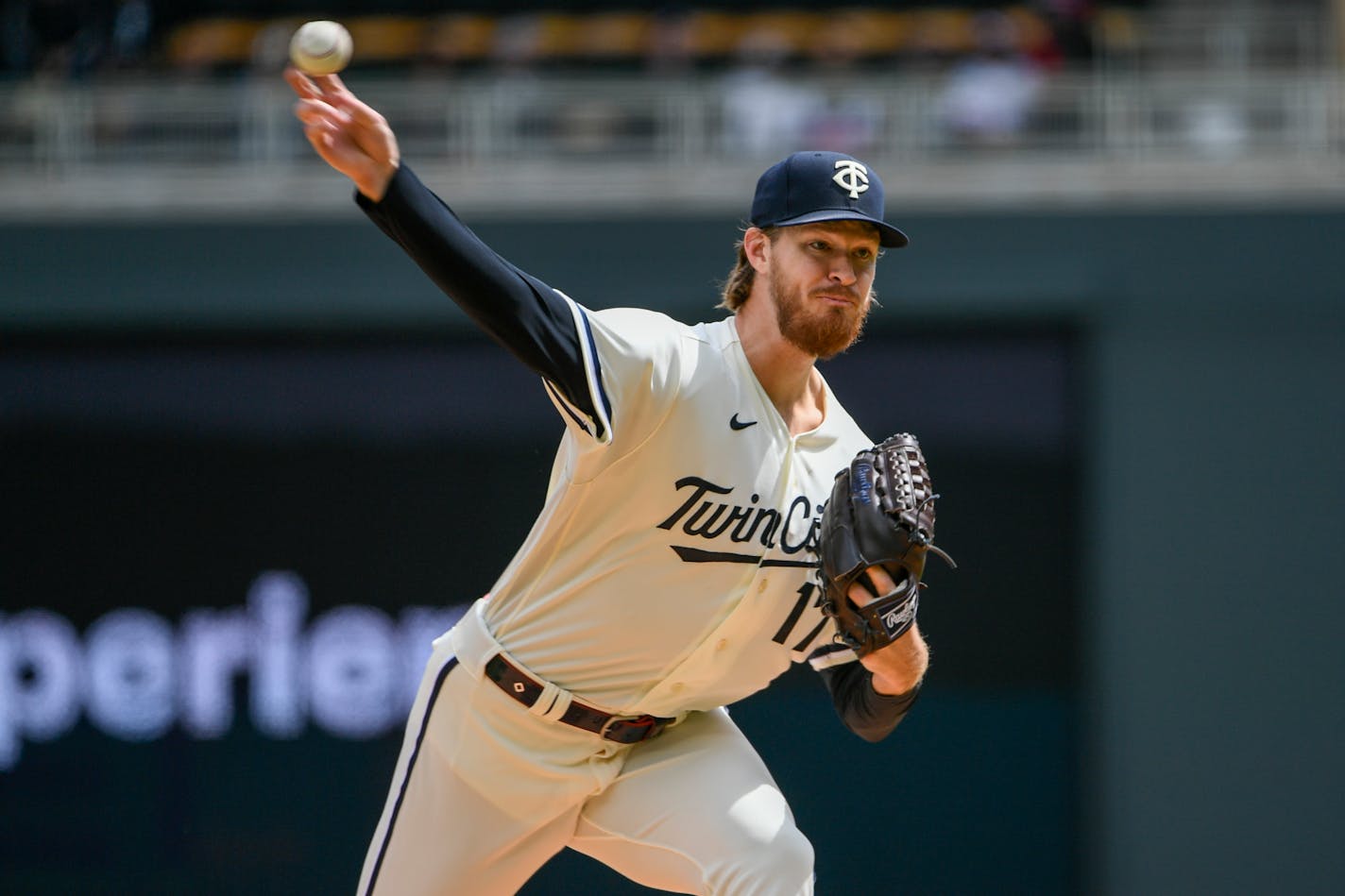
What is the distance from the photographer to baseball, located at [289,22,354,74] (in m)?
2.64

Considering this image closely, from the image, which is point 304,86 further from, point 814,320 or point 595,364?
point 814,320

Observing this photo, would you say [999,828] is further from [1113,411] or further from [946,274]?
[946,274]

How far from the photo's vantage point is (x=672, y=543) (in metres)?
3.45

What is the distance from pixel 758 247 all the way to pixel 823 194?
226 millimetres

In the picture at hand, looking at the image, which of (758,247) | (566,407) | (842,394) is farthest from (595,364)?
(842,394)

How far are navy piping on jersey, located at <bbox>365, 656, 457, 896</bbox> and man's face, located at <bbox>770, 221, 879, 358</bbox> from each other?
1069mm

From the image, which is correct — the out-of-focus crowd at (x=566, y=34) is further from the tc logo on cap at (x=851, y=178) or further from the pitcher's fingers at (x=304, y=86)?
the pitcher's fingers at (x=304, y=86)

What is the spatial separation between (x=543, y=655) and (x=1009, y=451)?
17.4 ft

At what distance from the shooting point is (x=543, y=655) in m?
3.56

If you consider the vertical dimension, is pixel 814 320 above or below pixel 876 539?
above

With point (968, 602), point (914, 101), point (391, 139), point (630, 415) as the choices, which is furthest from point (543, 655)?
point (914, 101)

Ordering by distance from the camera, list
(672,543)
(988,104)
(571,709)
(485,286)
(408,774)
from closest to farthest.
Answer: (485,286)
(672,543)
(571,709)
(408,774)
(988,104)

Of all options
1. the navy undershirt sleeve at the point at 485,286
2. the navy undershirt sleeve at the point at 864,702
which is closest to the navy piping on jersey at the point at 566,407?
the navy undershirt sleeve at the point at 485,286

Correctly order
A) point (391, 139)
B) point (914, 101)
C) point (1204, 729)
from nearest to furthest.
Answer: point (391, 139) → point (1204, 729) → point (914, 101)
